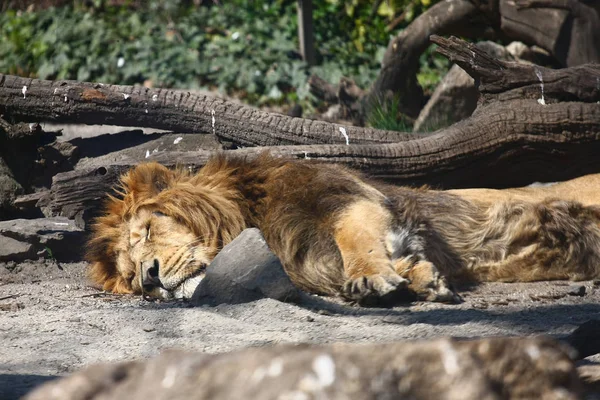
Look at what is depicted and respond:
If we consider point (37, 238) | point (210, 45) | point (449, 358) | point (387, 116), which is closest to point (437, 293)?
point (37, 238)

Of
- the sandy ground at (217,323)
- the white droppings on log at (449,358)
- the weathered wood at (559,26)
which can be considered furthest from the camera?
the weathered wood at (559,26)

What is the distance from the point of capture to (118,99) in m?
5.64

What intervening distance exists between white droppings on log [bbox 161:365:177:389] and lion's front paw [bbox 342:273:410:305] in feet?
8.78

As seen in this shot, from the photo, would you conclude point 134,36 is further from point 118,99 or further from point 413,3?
point 118,99

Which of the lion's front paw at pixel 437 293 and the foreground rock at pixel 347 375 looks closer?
the foreground rock at pixel 347 375

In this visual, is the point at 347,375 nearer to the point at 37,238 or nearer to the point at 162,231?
the point at 162,231

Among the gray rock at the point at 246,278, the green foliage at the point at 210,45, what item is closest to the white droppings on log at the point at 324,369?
the gray rock at the point at 246,278

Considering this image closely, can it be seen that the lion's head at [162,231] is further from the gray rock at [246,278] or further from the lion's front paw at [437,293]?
the lion's front paw at [437,293]

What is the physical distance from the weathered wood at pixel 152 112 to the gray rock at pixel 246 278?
1802 mm

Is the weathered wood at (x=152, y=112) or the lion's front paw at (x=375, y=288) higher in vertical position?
the lion's front paw at (x=375, y=288)

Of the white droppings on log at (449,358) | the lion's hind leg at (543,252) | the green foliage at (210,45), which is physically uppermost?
the white droppings on log at (449,358)

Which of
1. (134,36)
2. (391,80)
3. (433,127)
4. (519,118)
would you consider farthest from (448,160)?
(134,36)

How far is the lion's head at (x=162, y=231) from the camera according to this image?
426 centimetres

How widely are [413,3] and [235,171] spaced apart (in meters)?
7.00
